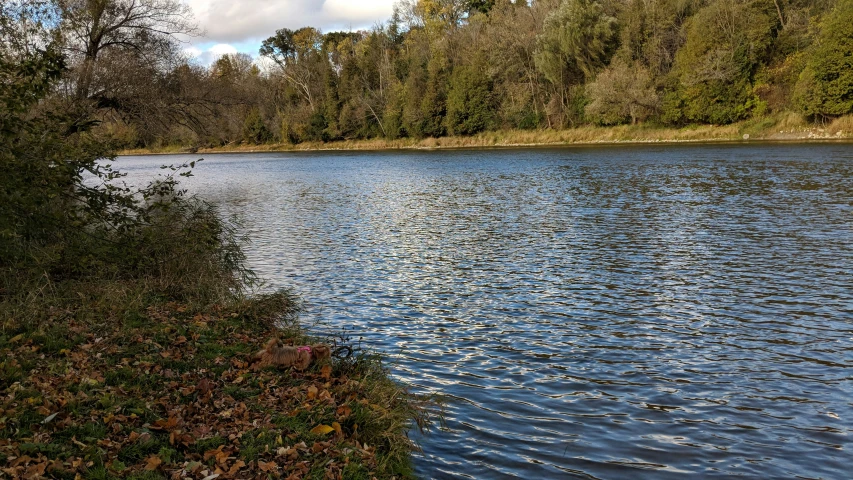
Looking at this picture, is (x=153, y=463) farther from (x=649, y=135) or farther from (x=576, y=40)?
(x=576, y=40)

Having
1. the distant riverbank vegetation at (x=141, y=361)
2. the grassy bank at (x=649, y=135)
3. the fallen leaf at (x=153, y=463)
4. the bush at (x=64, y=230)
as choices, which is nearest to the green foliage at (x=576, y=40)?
the grassy bank at (x=649, y=135)

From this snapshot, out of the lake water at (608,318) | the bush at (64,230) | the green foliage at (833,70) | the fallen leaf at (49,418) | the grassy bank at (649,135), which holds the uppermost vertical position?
the green foliage at (833,70)

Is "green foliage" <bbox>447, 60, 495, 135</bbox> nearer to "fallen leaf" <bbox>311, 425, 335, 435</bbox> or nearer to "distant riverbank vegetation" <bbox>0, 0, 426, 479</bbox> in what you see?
"distant riverbank vegetation" <bbox>0, 0, 426, 479</bbox>

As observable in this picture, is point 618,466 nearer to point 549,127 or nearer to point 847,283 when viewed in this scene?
point 847,283

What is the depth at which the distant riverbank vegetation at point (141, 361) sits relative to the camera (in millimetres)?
5750

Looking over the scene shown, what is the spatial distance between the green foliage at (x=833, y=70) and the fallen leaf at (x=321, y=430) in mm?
59982

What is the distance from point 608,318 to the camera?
11953 millimetres

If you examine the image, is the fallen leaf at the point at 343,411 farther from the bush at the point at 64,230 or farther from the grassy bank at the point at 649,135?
the grassy bank at the point at 649,135

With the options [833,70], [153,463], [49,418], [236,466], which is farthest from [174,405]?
[833,70]

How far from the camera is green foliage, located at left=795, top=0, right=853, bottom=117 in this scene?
5369cm

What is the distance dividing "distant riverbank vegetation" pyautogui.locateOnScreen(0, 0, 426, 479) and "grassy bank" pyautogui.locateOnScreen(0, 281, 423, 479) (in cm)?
2

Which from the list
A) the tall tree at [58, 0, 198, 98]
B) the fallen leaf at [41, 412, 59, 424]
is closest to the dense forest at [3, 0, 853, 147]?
the tall tree at [58, 0, 198, 98]

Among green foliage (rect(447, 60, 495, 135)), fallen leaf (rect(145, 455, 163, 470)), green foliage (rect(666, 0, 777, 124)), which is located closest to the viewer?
fallen leaf (rect(145, 455, 163, 470))

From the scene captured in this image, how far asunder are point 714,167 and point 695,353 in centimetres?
3240
